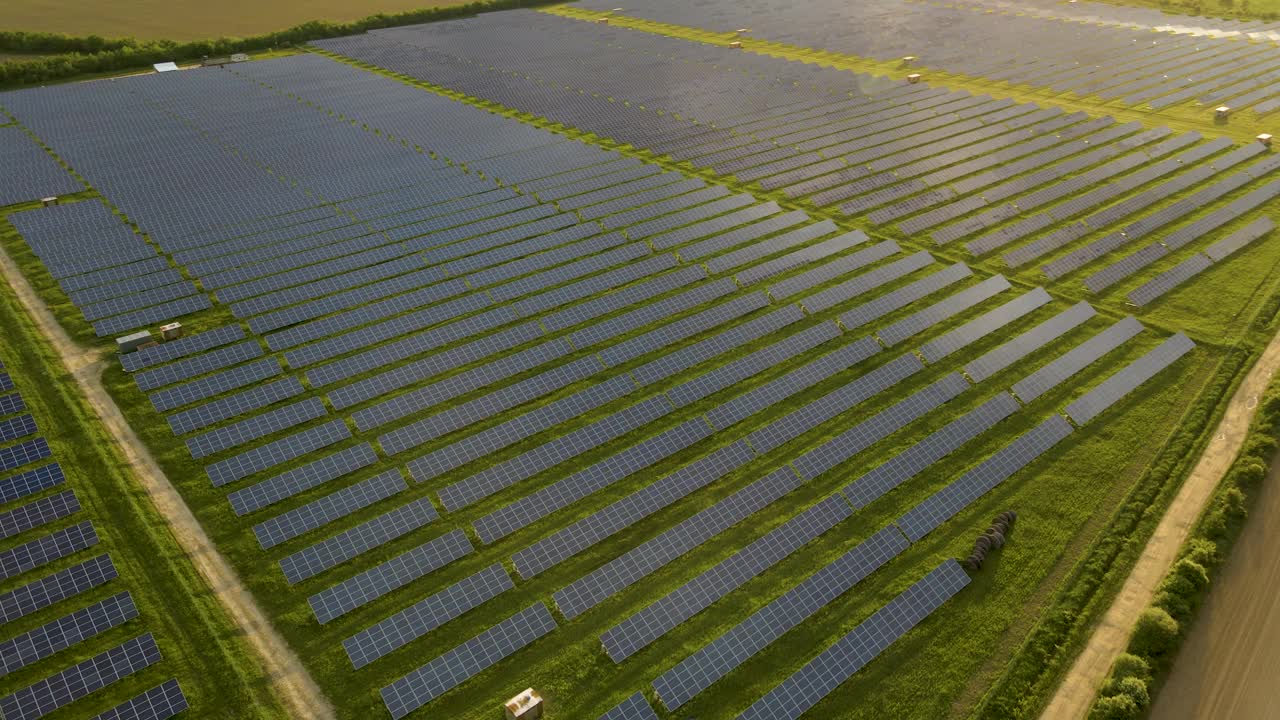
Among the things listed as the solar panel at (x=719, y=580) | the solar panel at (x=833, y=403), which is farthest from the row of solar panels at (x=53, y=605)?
the solar panel at (x=833, y=403)

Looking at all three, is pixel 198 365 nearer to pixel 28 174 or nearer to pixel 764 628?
pixel 764 628

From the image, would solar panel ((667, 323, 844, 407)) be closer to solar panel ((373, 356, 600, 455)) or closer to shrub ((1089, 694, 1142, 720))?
solar panel ((373, 356, 600, 455))

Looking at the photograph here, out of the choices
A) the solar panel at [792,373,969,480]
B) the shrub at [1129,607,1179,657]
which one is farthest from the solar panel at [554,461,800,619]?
the shrub at [1129,607,1179,657]

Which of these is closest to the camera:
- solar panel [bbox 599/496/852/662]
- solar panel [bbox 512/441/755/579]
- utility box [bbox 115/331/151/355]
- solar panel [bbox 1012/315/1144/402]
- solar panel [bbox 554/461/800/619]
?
solar panel [bbox 599/496/852/662]

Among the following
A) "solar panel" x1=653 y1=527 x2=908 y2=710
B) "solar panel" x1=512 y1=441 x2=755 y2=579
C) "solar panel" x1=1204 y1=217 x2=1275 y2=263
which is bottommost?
"solar panel" x1=653 y1=527 x2=908 y2=710

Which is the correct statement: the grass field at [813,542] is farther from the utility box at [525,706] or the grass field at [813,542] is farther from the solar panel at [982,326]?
the utility box at [525,706]

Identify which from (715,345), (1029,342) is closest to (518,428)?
(715,345)

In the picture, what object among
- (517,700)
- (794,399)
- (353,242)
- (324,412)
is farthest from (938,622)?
(353,242)
